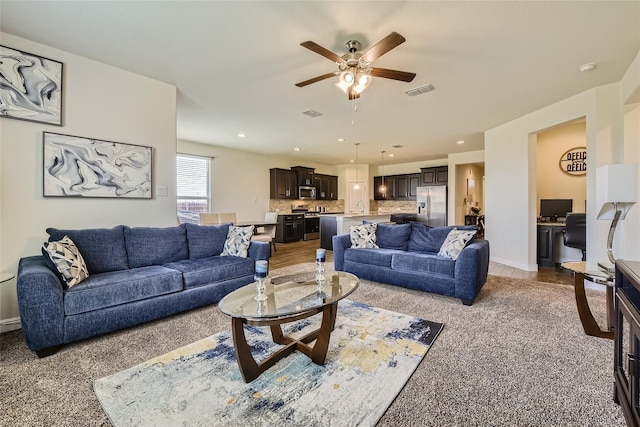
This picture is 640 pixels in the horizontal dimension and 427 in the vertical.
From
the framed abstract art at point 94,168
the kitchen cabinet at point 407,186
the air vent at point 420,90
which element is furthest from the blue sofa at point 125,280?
the kitchen cabinet at point 407,186

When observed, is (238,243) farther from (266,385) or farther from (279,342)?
(266,385)

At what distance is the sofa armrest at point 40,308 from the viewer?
197 centimetres

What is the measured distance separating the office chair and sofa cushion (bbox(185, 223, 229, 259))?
5.19m

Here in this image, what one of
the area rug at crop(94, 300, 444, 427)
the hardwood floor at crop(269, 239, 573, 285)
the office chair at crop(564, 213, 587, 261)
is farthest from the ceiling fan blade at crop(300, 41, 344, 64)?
the office chair at crop(564, 213, 587, 261)

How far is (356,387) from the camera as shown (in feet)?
5.41

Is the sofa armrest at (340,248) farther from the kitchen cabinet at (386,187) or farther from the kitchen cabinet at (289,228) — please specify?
the kitchen cabinet at (386,187)

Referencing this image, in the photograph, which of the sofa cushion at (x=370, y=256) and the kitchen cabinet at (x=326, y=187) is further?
the kitchen cabinet at (x=326, y=187)

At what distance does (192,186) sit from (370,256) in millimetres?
4800

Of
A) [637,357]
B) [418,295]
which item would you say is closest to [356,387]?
[637,357]

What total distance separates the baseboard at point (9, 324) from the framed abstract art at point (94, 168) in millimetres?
1194

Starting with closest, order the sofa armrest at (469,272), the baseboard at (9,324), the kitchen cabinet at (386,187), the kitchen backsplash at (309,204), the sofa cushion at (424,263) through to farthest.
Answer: the baseboard at (9,324), the sofa armrest at (469,272), the sofa cushion at (424,263), the kitchen backsplash at (309,204), the kitchen cabinet at (386,187)

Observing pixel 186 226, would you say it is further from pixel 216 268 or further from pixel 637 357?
pixel 637 357

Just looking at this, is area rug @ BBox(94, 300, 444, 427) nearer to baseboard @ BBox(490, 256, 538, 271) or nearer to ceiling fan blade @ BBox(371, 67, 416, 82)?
ceiling fan blade @ BBox(371, 67, 416, 82)

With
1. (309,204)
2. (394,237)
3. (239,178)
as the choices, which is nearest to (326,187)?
(309,204)
